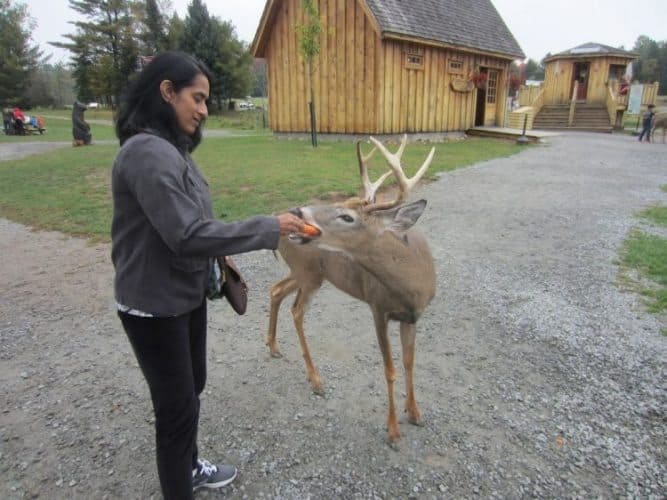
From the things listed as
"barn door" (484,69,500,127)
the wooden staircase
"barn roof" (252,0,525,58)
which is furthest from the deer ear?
the wooden staircase

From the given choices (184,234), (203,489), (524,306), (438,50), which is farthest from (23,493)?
(438,50)

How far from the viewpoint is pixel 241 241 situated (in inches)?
70.5

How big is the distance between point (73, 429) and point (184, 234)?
222 centimetres

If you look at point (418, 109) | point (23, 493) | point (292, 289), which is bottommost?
point (23, 493)

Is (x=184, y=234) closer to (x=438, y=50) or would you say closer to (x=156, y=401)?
(x=156, y=401)

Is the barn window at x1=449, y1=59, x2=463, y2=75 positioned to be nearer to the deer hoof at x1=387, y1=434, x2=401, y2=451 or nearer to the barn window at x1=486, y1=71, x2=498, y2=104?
the barn window at x1=486, y1=71, x2=498, y2=104

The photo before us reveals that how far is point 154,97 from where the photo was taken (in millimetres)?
1918

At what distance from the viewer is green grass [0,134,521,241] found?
8.34m

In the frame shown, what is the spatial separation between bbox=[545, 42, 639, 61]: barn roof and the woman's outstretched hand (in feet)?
106

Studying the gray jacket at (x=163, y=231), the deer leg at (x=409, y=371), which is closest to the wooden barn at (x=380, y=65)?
the deer leg at (x=409, y=371)

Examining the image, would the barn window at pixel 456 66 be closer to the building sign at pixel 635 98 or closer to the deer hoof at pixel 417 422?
the building sign at pixel 635 98

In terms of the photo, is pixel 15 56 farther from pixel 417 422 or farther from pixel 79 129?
pixel 417 422

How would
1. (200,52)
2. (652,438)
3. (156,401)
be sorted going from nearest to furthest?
(156,401) < (652,438) < (200,52)

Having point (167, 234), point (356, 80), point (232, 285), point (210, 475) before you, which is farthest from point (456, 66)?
point (167, 234)
